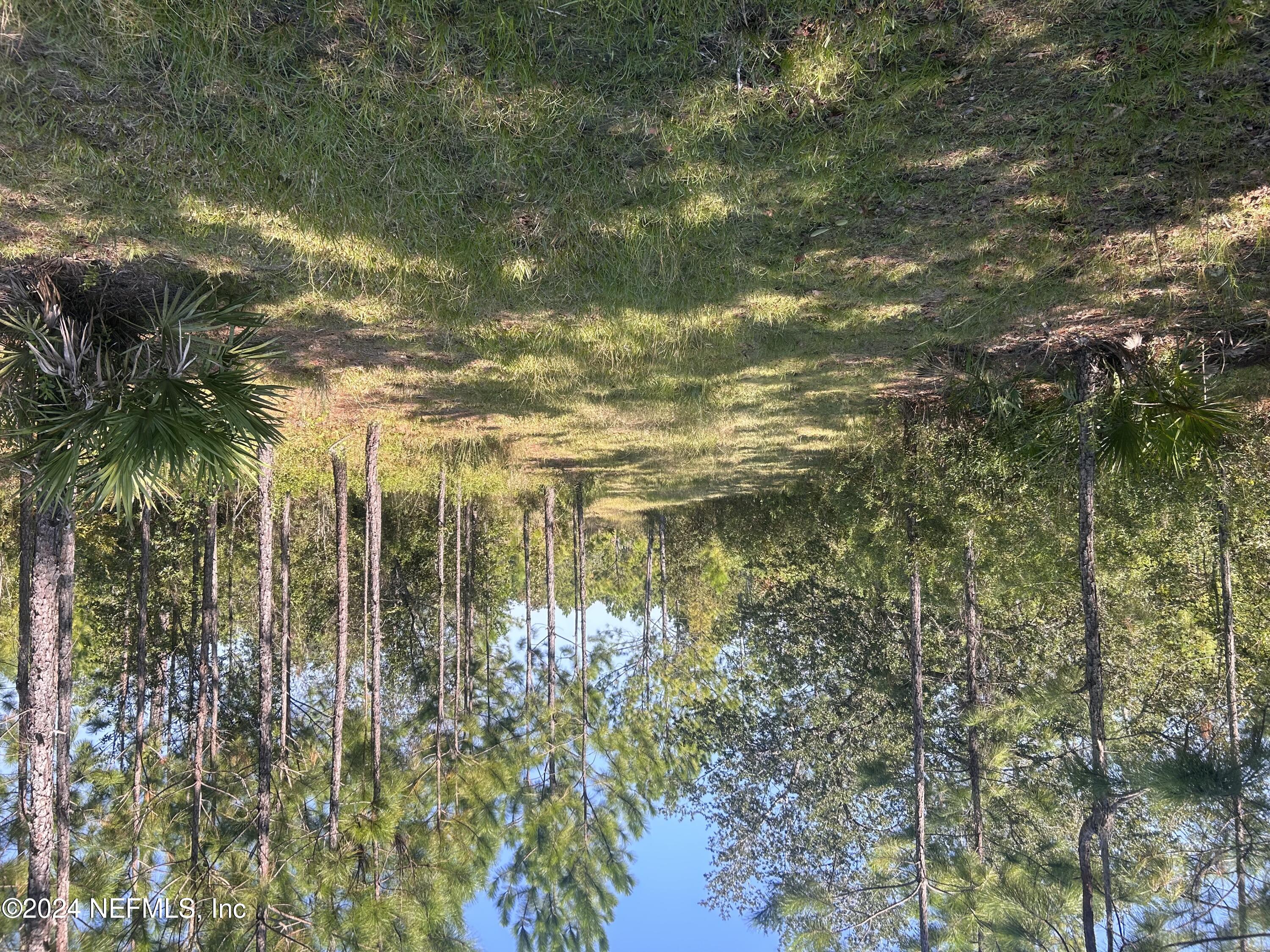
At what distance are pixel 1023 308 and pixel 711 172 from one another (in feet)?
12.8

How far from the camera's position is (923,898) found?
277 inches

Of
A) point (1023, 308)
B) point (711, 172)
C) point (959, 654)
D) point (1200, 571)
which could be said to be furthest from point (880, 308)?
point (959, 654)

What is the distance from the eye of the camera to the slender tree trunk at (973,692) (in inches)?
304

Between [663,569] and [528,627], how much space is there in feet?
18.6

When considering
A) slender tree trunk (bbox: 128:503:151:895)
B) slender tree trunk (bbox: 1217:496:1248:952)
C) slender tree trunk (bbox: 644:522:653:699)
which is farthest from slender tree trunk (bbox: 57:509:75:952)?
slender tree trunk (bbox: 644:522:653:699)

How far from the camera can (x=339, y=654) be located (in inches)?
287

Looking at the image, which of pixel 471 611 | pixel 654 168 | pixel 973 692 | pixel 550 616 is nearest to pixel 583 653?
pixel 550 616

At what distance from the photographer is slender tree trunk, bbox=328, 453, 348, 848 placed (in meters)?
6.57

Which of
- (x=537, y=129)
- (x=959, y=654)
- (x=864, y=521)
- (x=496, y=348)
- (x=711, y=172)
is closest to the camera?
(x=537, y=129)

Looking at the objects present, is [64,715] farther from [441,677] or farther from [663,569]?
[663,569]

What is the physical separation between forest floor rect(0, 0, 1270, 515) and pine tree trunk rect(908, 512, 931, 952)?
287 centimetres

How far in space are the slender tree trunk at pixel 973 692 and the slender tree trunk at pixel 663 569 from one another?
848 centimetres

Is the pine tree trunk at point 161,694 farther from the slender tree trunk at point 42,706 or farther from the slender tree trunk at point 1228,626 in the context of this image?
the slender tree trunk at point 1228,626

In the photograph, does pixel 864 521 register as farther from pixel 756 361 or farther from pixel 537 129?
pixel 537 129
